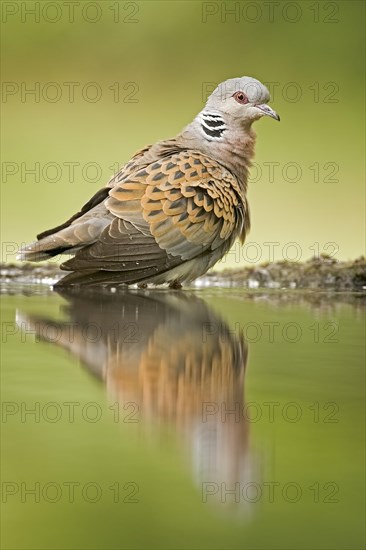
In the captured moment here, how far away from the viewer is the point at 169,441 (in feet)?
4.65

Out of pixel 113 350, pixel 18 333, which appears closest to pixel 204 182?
pixel 18 333

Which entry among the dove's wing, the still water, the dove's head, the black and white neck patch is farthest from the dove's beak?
the still water

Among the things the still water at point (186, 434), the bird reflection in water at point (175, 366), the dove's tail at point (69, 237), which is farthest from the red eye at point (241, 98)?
the still water at point (186, 434)

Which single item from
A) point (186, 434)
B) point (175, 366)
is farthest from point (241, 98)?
point (186, 434)

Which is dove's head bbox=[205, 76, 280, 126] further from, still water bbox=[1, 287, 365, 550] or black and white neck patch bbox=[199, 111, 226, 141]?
still water bbox=[1, 287, 365, 550]

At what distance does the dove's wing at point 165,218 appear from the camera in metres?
3.77

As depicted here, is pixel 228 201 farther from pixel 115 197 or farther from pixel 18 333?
pixel 18 333

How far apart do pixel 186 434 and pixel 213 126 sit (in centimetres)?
299

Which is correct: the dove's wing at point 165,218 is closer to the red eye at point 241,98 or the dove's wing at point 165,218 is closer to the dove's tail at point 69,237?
the dove's tail at point 69,237

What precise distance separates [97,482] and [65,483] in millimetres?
38

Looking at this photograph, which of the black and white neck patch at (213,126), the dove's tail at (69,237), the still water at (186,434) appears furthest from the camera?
the black and white neck patch at (213,126)

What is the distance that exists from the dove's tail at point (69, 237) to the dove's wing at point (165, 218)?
0.07 meters

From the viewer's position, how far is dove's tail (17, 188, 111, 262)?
388cm

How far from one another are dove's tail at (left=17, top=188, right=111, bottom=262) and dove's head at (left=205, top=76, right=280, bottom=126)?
0.69 m
